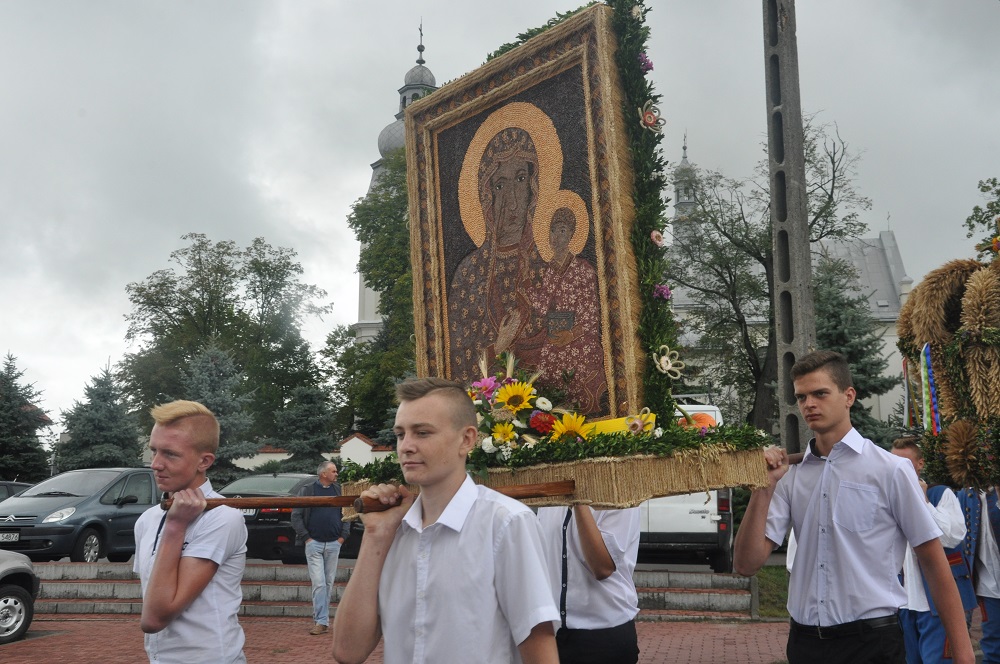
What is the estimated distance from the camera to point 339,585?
578 inches

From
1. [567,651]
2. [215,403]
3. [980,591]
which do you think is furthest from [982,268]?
[215,403]

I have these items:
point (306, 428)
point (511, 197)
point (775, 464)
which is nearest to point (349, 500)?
point (775, 464)

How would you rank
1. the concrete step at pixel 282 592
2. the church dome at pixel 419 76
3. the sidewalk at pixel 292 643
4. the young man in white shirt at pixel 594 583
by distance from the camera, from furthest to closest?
1. the church dome at pixel 419 76
2. the concrete step at pixel 282 592
3. the sidewalk at pixel 292 643
4. the young man in white shirt at pixel 594 583

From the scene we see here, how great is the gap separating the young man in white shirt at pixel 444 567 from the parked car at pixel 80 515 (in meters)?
13.8

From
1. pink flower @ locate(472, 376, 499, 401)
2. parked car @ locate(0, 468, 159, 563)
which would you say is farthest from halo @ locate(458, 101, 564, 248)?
parked car @ locate(0, 468, 159, 563)

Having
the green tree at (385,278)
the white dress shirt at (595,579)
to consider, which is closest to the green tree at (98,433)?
the green tree at (385,278)

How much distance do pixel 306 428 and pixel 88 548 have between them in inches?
742

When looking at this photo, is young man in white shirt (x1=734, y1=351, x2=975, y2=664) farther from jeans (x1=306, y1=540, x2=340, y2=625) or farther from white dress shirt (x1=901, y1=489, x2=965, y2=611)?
jeans (x1=306, y1=540, x2=340, y2=625)

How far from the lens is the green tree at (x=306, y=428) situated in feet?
113

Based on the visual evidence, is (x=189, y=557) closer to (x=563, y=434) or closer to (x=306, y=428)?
(x=563, y=434)

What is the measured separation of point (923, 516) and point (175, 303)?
165 ft

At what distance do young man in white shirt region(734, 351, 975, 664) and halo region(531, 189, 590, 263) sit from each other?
1.28 m

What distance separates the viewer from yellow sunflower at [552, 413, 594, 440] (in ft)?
13.8

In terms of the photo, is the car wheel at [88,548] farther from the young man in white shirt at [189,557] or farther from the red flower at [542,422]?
the red flower at [542,422]
